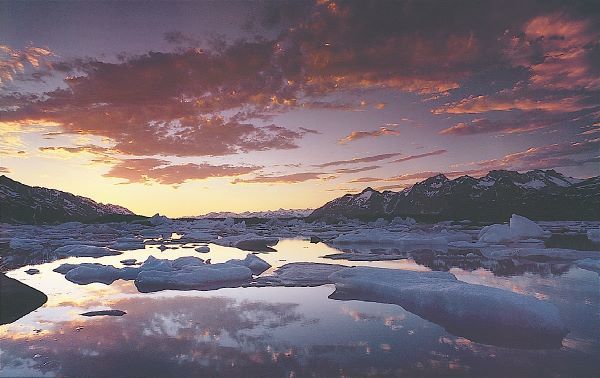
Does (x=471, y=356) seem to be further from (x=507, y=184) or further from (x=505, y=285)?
(x=507, y=184)

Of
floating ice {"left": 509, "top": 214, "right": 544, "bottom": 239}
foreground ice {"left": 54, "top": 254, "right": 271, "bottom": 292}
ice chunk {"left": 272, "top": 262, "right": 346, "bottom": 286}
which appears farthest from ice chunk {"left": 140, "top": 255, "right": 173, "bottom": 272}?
floating ice {"left": 509, "top": 214, "right": 544, "bottom": 239}

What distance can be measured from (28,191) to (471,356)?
14378 cm

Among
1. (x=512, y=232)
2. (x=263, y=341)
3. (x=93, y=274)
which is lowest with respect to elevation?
(x=263, y=341)

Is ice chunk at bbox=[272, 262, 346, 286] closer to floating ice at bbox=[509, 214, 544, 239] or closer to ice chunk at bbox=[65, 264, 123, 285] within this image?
ice chunk at bbox=[65, 264, 123, 285]

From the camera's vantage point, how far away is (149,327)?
665 centimetres

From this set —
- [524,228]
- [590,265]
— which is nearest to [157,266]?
[590,265]

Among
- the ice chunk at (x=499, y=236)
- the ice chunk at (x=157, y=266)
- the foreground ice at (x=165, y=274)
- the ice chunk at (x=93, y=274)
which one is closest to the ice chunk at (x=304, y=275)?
the foreground ice at (x=165, y=274)

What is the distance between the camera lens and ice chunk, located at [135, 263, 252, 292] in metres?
10.8

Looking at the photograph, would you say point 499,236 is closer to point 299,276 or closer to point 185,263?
point 299,276

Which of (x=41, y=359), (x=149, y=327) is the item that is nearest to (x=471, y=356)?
(x=149, y=327)

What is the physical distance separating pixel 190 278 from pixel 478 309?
7.48 m

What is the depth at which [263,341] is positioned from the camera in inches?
232

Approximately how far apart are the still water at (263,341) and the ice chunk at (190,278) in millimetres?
1442

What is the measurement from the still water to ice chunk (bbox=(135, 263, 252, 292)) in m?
1.44
